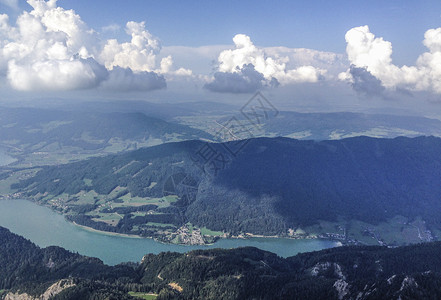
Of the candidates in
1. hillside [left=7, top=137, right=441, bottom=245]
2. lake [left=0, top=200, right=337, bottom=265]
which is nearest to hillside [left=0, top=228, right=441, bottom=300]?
lake [left=0, top=200, right=337, bottom=265]

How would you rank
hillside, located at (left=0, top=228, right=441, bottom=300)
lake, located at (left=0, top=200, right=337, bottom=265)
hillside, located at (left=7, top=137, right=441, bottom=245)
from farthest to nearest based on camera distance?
hillside, located at (left=7, top=137, right=441, bottom=245), lake, located at (left=0, top=200, right=337, bottom=265), hillside, located at (left=0, top=228, right=441, bottom=300)

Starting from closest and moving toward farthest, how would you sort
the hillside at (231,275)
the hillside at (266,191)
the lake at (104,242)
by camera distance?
the hillside at (231,275) → the lake at (104,242) → the hillside at (266,191)

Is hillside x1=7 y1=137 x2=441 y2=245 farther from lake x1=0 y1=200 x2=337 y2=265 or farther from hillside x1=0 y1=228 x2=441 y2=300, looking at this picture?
hillside x1=0 y1=228 x2=441 y2=300

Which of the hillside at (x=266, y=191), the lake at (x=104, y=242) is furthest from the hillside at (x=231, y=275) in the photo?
the hillside at (x=266, y=191)

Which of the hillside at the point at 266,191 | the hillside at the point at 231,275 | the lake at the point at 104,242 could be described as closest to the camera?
the hillside at the point at 231,275

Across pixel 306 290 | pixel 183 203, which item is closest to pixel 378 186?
pixel 183 203

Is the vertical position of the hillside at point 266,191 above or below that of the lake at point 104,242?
above

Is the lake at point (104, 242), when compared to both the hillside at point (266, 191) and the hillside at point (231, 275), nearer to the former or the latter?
the hillside at point (266, 191)
